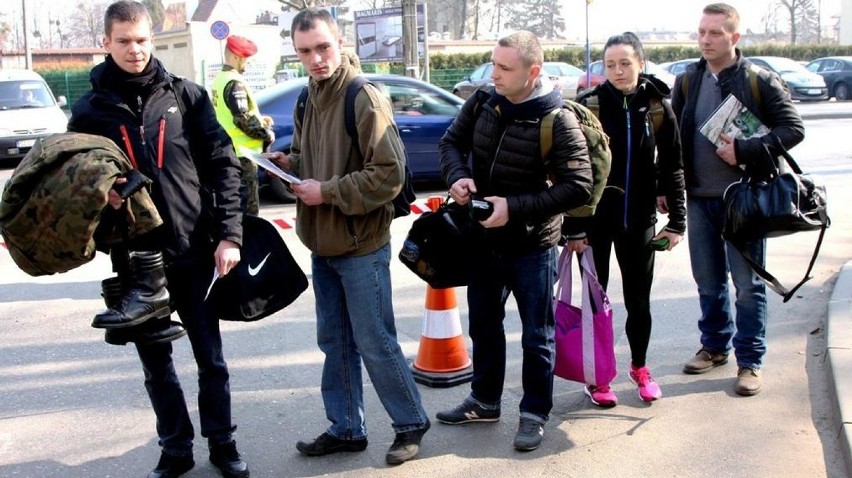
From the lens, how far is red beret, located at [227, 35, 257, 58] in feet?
22.6

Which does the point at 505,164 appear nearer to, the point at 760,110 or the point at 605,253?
the point at 605,253

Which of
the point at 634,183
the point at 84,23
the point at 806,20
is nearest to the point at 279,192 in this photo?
the point at 634,183

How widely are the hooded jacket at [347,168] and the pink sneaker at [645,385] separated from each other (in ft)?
5.72

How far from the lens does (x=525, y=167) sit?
3.91 m

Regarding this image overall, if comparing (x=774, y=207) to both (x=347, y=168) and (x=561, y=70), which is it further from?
(x=561, y=70)

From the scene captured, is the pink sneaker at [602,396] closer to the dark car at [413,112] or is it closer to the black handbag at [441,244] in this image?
the black handbag at [441,244]

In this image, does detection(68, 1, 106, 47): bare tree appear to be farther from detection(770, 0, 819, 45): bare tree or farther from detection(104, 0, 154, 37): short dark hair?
detection(104, 0, 154, 37): short dark hair

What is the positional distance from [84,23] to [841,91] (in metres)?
74.4

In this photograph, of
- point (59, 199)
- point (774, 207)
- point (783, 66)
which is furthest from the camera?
point (783, 66)

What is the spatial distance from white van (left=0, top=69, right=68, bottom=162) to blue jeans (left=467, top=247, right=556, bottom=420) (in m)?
14.0

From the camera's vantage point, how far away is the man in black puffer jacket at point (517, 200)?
3.83m

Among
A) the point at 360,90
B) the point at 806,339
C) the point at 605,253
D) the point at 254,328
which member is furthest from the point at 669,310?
the point at 360,90

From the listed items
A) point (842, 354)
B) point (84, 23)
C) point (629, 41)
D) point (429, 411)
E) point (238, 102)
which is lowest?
point (429, 411)

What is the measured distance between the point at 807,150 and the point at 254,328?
1297 centimetres
